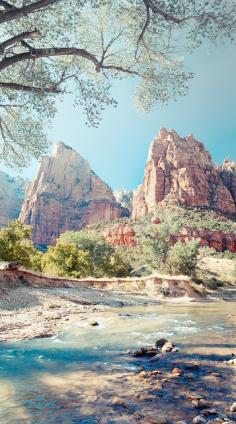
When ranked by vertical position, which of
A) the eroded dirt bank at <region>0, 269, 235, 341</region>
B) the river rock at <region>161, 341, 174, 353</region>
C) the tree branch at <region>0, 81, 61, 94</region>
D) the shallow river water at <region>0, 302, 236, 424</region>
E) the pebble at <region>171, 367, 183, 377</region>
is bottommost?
the shallow river water at <region>0, 302, 236, 424</region>

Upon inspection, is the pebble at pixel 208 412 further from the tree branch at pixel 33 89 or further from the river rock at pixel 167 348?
the tree branch at pixel 33 89

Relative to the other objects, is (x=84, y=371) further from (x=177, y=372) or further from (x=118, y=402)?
(x=118, y=402)

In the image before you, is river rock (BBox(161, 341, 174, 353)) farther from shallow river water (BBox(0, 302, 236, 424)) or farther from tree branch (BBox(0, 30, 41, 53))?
tree branch (BBox(0, 30, 41, 53))

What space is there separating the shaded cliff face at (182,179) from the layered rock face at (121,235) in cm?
2901

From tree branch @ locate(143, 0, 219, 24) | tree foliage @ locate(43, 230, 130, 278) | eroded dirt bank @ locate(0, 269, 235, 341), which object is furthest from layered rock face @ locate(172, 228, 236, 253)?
tree branch @ locate(143, 0, 219, 24)

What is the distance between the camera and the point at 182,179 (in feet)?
568

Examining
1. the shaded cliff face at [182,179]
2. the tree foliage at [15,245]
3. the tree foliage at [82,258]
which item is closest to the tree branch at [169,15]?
the tree foliage at [15,245]

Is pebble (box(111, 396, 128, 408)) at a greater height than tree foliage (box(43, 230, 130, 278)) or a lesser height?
lesser

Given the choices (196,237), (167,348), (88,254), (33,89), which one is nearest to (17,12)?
(33,89)

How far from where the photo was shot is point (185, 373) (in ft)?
27.0

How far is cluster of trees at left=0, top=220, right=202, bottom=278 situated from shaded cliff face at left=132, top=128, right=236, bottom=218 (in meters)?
94.3

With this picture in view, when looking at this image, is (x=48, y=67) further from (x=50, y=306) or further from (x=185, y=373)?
(x=50, y=306)

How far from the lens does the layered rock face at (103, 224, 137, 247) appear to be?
133625 mm

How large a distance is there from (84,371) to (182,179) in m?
169
